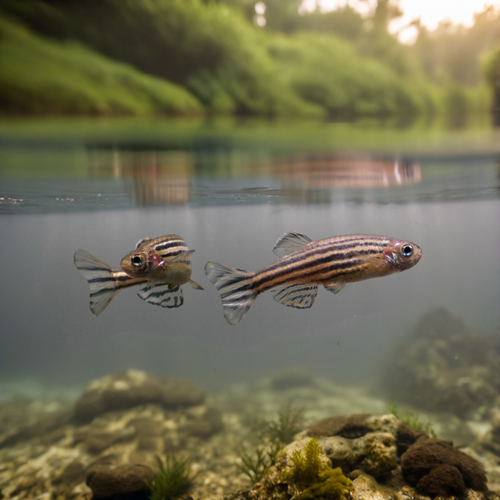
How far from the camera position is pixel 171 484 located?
7.32 meters

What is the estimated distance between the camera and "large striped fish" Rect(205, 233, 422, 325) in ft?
12.1

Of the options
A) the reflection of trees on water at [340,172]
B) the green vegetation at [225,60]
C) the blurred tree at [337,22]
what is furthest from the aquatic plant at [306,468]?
the reflection of trees on water at [340,172]

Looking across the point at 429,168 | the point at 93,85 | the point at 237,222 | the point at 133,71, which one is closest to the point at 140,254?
the point at 133,71

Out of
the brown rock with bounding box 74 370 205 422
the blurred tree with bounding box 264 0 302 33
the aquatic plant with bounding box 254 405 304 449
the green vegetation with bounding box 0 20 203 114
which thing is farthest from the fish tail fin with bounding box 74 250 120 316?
the brown rock with bounding box 74 370 205 422

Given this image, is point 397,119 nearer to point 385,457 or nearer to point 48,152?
Answer: point 385,457

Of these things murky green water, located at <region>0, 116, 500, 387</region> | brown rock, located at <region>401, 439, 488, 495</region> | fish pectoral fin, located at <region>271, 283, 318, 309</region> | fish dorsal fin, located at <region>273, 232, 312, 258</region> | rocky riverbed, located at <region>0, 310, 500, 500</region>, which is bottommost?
rocky riverbed, located at <region>0, 310, 500, 500</region>

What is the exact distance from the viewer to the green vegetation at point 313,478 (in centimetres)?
482

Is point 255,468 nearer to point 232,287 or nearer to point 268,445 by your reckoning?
point 268,445

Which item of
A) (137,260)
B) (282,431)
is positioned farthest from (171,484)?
(137,260)

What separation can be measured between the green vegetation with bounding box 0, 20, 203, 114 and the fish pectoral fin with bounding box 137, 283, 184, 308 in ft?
8.42

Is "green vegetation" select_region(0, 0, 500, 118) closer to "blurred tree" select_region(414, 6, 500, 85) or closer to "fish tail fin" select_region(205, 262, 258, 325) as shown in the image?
"blurred tree" select_region(414, 6, 500, 85)

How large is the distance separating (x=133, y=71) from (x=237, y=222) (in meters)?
20.8

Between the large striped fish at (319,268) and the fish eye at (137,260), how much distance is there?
652mm

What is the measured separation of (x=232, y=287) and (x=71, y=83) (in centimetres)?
346
